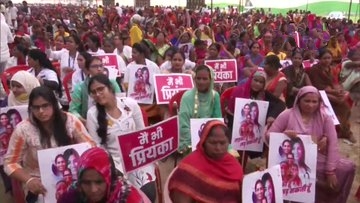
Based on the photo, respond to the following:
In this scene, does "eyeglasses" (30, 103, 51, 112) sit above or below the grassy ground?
below

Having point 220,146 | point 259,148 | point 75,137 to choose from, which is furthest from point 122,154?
point 259,148

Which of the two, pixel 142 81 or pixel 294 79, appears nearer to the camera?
pixel 142 81

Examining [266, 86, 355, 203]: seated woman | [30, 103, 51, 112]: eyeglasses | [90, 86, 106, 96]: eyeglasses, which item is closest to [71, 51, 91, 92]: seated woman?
[90, 86, 106, 96]: eyeglasses

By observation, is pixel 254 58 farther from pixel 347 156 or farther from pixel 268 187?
pixel 268 187

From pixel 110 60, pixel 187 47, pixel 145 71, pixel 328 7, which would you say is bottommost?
pixel 145 71

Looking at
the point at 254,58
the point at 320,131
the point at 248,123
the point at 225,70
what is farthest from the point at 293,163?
the point at 254,58

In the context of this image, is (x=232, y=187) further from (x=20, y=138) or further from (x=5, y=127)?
(x=5, y=127)

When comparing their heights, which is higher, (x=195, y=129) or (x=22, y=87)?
(x=22, y=87)

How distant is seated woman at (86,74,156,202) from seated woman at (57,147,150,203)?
0.92m

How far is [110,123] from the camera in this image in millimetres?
3787

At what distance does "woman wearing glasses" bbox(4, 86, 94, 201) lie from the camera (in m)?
3.32

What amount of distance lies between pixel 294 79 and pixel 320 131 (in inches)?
100

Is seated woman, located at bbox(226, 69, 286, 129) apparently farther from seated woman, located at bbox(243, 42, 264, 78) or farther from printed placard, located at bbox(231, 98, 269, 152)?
seated woman, located at bbox(243, 42, 264, 78)

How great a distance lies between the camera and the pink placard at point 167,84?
5.99m
